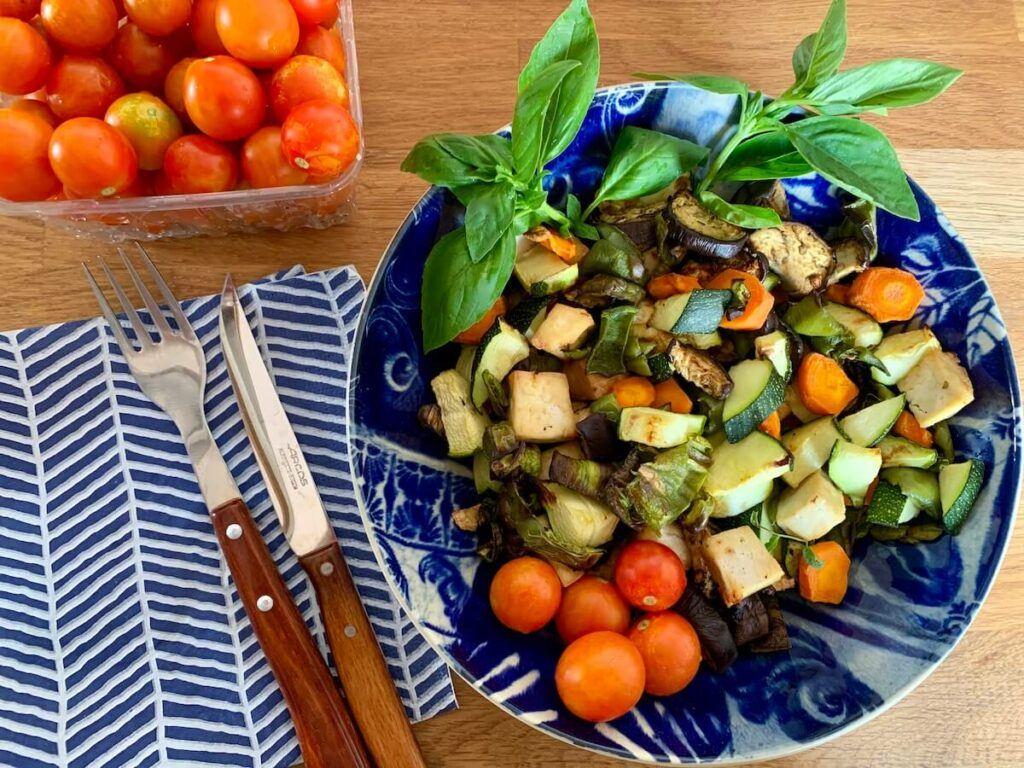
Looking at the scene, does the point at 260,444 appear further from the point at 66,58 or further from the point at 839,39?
the point at 839,39

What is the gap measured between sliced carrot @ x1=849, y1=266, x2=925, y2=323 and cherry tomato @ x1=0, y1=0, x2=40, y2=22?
48.7 inches

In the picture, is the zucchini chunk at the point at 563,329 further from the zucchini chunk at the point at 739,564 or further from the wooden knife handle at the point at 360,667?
the wooden knife handle at the point at 360,667

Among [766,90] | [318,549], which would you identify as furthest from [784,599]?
→ [766,90]

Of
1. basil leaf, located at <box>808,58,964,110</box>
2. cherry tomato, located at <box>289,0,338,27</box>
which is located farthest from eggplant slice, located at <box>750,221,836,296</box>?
cherry tomato, located at <box>289,0,338,27</box>

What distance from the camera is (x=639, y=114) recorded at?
1099mm

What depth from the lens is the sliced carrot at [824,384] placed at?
107 cm

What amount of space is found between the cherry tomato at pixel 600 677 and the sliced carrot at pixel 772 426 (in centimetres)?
32

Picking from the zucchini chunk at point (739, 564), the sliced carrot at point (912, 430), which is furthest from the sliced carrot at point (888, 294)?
the zucchini chunk at point (739, 564)

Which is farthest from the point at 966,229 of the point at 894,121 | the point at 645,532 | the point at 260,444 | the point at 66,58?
the point at 66,58

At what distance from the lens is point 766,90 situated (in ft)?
4.66

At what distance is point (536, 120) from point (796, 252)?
1.34 feet

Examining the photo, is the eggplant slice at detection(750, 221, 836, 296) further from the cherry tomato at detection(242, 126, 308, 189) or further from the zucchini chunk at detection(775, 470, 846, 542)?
the cherry tomato at detection(242, 126, 308, 189)

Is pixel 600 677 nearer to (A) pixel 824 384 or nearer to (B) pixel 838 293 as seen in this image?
(A) pixel 824 384

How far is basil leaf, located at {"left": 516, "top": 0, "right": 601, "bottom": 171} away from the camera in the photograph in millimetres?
936
